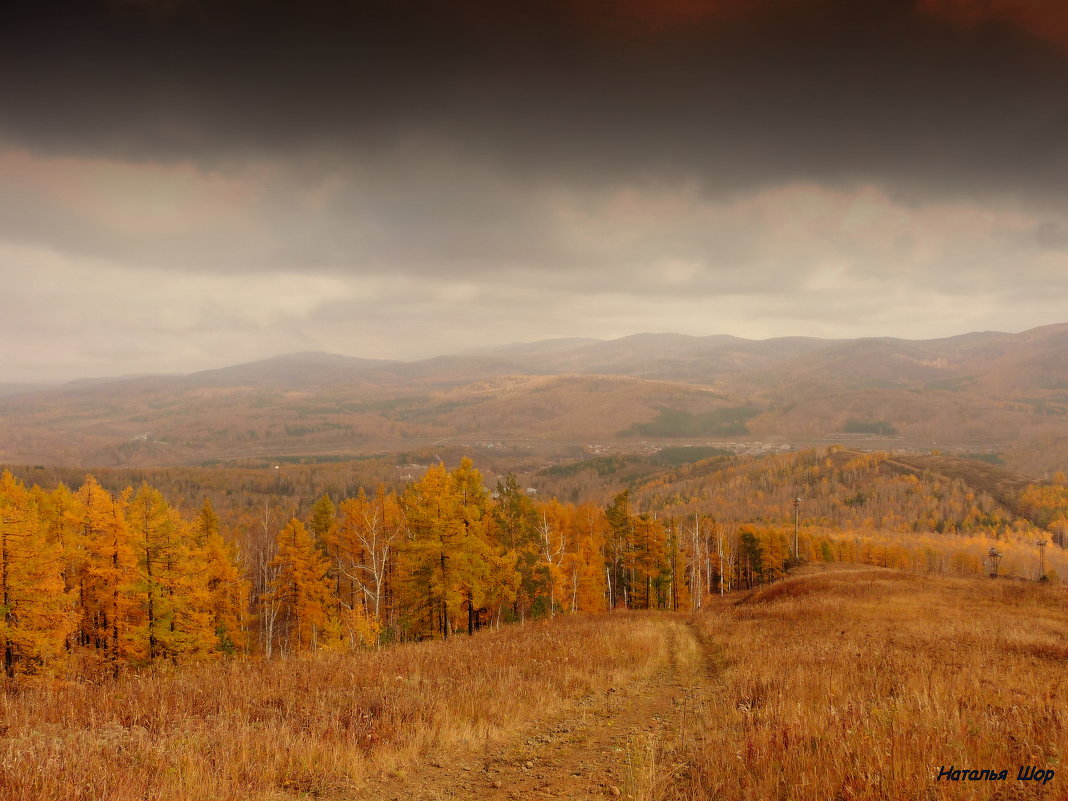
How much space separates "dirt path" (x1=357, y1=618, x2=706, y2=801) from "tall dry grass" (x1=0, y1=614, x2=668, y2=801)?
0.49m

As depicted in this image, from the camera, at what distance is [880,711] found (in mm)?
8336

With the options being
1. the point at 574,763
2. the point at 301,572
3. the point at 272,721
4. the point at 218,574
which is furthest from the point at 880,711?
the point at 218,574

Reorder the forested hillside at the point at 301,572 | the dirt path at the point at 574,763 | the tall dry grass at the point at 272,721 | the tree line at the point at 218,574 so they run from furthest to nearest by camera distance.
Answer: the forested hillside at the point at 301,572 < the tree line at the point at 218,574 < the dirt path at the point at 574,763 < the tall dry grass at the point at 272,721

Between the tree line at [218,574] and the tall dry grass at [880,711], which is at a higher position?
the tall dry grass at [880,711]

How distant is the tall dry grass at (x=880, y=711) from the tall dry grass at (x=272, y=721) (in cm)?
408

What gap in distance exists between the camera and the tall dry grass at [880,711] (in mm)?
5863

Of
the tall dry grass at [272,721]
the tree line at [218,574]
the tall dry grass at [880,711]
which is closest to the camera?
the tall dry grass at [880,711]

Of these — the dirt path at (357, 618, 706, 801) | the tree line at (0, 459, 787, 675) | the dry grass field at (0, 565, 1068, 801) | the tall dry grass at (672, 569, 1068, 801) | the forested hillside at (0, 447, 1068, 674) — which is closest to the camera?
the tall dry grass at (672, 569, 1068, 801)

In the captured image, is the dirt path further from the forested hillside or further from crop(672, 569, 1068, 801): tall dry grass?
the forested hillside

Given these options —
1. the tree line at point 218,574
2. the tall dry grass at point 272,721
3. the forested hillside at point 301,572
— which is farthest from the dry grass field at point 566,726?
the tree line at point 218,574

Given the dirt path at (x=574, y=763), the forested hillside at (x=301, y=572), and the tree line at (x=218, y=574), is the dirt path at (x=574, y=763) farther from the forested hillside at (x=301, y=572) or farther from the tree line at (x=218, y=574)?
the tree line at (x=218, y=574)

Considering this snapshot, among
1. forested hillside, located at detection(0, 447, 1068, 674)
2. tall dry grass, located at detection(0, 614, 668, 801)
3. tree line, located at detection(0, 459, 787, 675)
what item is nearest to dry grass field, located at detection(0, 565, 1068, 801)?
tall dry grass, located at detection(0, 614, 668, 801)

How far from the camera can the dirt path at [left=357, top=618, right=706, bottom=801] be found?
23.5ft

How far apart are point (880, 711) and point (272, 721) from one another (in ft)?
35.7
